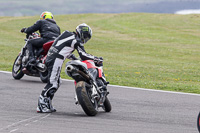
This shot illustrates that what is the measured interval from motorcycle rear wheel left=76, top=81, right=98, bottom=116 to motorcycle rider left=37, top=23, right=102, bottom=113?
675 mm

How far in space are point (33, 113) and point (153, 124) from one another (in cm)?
215

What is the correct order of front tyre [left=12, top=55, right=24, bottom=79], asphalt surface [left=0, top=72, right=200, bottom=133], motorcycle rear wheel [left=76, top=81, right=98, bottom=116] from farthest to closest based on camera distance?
front tyre [left=12, top=55, right=24, bottom=79], motorcycle rear wheel [left=76, top=81, right=98, bottom=116], asphalt surface [left=0, top=72, right=200, bottom=133]

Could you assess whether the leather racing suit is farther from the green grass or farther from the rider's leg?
the green grass

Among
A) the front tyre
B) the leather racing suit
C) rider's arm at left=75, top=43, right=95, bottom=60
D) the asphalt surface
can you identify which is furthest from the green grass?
the leather racing suit

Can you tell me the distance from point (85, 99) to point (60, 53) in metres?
1.09

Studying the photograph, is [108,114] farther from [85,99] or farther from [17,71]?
[17,71]

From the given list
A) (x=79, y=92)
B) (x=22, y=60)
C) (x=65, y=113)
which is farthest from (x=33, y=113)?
(x=22, y=60)

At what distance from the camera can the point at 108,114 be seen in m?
7.84

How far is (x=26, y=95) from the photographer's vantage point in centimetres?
972

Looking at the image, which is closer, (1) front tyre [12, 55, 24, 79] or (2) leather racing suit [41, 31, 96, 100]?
(2) leather racing suit [41, 31, 96, 100]

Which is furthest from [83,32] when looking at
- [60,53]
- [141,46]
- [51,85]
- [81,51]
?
[141,46]

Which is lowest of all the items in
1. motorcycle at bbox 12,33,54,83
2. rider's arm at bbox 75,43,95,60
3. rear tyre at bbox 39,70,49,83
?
rear tyre at bbox 39,70,49,83

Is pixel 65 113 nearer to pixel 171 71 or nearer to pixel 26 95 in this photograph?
pixel 26 95

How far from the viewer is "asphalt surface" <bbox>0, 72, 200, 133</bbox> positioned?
6363 mm
